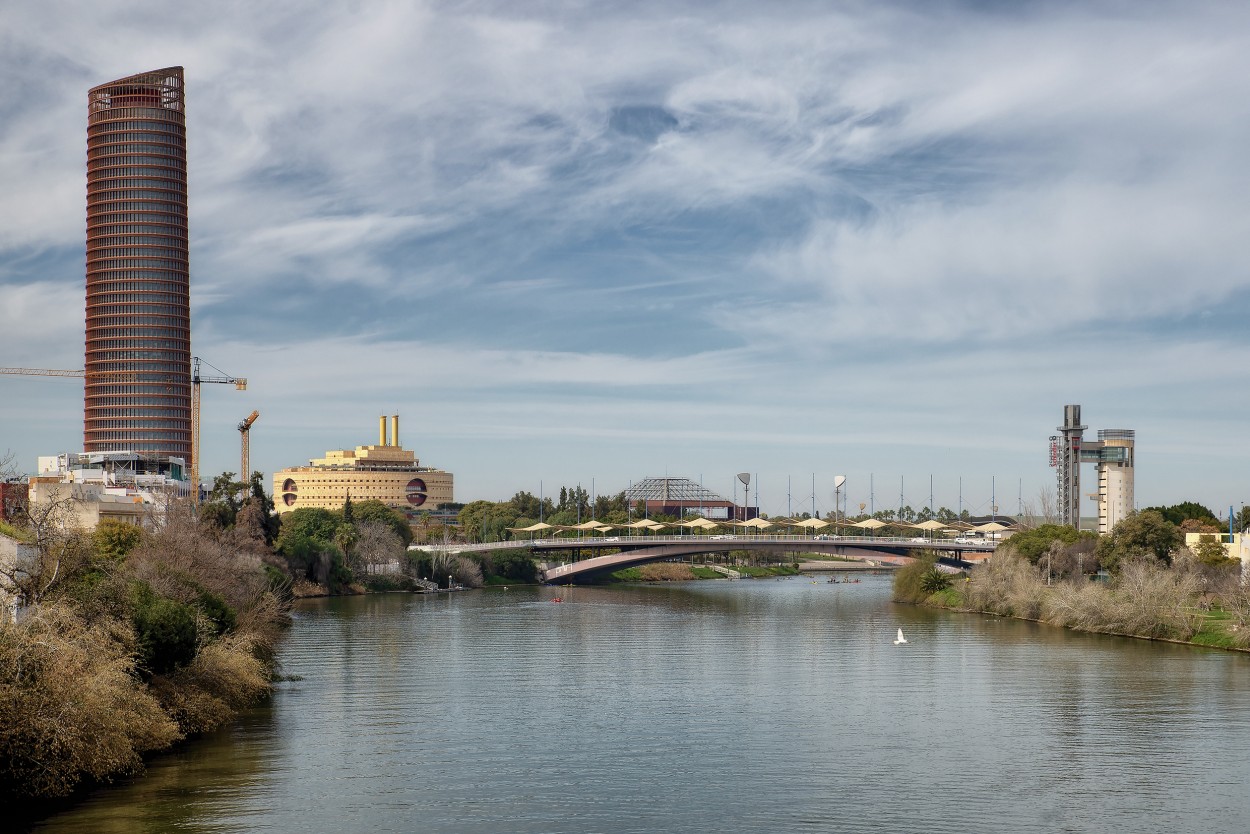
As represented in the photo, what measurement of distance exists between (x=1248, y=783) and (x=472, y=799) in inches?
993

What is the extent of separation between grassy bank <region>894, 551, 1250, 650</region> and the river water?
287cm

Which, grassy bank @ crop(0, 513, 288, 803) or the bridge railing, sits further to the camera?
the bridge railing

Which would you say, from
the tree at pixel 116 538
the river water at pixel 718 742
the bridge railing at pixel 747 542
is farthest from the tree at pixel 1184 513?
the tree at pixel 116 538

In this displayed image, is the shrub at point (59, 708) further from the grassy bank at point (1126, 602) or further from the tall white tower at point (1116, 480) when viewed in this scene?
the tall white tower at point (1116, 480)

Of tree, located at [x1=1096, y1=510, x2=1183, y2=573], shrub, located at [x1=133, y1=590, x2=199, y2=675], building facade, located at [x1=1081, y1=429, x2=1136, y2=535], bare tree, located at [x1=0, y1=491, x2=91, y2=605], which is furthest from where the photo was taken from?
building facade, located at [x1=1081, y1=429, x2=1136, y2=535]

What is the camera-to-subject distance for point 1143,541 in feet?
350

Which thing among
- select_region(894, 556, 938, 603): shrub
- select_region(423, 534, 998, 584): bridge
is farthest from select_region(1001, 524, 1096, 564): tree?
select_region(423, 534, 998, 584): bridge

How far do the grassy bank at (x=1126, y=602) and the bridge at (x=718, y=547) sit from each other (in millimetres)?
37372

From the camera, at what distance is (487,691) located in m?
62.8

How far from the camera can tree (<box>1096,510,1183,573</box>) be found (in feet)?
348

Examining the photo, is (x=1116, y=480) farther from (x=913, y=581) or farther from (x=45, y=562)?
(x=45, y=562)

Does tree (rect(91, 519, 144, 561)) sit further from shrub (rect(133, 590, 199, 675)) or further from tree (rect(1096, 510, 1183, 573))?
tree (rect(1096, 510, 1183, 573))

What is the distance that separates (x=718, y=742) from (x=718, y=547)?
115m

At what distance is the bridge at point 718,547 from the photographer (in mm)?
161000
